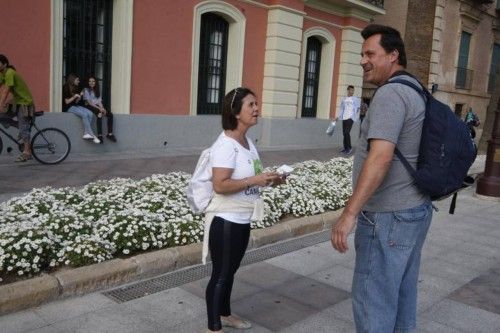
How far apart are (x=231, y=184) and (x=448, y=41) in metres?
22.1

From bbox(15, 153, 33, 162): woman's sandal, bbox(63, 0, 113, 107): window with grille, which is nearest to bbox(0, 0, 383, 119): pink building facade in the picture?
bbox(63, 0, 113, 107): window with grille

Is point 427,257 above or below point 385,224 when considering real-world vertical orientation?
below

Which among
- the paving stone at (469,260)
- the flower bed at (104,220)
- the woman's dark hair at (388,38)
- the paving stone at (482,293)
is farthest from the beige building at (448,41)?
the woman's dark hair at (388,38)

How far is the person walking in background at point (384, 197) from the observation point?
2.40 meters

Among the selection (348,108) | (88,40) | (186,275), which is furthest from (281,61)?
(186,275)

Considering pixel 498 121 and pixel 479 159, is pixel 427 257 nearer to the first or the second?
pixel 498 121

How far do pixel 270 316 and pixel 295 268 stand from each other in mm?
1170

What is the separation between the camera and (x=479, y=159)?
15578 millimetres

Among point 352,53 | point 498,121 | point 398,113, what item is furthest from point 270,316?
point 352,53

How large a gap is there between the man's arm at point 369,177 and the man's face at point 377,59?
39 cm

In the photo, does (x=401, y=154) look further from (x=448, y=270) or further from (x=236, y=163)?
(x=448, y=270)

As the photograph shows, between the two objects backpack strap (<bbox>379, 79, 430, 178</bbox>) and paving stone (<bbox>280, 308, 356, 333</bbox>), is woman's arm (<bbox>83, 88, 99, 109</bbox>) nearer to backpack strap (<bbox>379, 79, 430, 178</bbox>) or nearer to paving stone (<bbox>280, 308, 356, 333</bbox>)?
paving stone (<bbox>280, 308, 356, 333</bbox>)

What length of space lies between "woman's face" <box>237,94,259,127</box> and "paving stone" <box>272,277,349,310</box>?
5.76 ft

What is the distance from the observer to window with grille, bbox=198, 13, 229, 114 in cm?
1345
